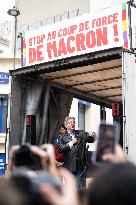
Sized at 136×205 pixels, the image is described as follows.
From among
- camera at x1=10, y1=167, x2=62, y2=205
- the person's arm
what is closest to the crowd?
camera at x1=10, y1=167, x2=62, y2=205

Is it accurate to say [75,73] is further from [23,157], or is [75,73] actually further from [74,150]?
[23,157]

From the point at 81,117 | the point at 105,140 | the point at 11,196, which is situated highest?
the point at 81,117

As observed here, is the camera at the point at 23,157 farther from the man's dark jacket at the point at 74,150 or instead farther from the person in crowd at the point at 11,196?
the man's dark jacket at the point at 74,150

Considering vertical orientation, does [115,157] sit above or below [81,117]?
below

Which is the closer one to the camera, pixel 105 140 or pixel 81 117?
pixel 105 140

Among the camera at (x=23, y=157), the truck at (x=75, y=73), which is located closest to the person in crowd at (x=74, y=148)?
the truck at (x=75, y=73)

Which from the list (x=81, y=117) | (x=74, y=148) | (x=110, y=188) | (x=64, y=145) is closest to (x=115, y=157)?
(x=110, y=188)

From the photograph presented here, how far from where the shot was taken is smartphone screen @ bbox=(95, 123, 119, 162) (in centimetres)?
176

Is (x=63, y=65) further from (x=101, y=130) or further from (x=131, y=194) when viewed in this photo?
(x=131, y=194)

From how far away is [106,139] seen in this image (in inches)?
71.4

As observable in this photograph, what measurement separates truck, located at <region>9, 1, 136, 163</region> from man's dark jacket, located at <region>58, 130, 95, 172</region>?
860 millimetres

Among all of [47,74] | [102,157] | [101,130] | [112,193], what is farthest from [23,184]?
[47,74]

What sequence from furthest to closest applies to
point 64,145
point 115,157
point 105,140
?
point 64,145
point 105,140
point 115,157

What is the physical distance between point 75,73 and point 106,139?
603 cm
